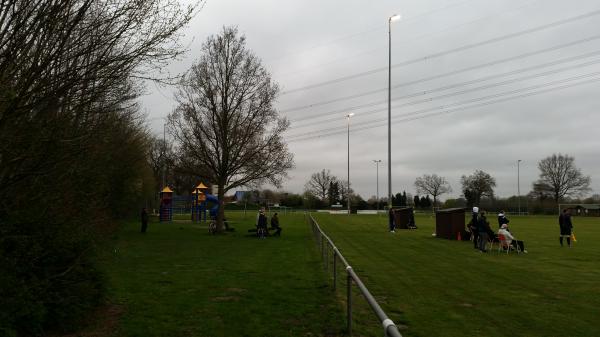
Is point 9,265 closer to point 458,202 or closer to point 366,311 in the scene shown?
point 366,311

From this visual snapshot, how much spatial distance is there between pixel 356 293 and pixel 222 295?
267cm

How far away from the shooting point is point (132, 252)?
17609 mm

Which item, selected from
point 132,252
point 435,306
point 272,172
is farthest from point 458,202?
point 435,306

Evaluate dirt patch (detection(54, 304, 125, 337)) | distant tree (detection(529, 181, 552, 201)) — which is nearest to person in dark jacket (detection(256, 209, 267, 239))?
dirt patch (detection(54, 304, 125, 337))

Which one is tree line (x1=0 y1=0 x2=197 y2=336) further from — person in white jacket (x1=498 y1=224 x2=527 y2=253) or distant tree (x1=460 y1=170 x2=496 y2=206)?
distant tree (x1=460 y1=170 x2=496 y2=206)

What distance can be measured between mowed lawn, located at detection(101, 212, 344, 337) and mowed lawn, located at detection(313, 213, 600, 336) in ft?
2.78

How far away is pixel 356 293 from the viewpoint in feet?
32.5

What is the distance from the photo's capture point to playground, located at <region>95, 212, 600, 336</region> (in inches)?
283

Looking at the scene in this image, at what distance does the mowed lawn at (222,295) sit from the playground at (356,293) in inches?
0.7

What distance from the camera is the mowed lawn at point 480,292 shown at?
730cm

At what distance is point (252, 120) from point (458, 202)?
208 feet

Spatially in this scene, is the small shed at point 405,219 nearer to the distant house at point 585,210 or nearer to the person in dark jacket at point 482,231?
the person in dark jacket at point 482,231

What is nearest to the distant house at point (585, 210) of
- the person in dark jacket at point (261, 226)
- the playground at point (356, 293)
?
the person in dark jacket at point (261, 226)

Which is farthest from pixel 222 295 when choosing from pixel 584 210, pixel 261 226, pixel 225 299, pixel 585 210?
pixel 584 210
